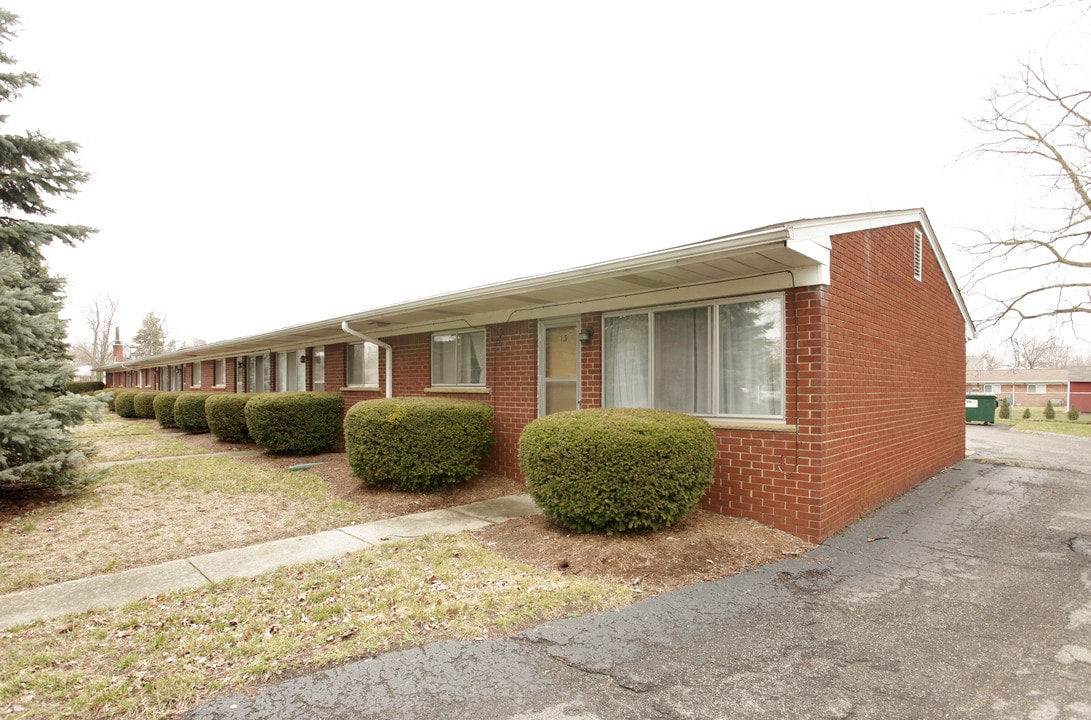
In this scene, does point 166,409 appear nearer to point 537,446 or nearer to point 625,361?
point 625,361

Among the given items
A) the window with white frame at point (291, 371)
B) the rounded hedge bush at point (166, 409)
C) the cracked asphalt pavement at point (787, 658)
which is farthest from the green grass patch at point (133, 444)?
the cracked asphalt pavement at point (787, 658)

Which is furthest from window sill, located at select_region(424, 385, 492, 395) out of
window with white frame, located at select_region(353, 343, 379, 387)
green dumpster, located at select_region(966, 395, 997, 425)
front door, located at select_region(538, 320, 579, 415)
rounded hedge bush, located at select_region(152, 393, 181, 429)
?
green dumpster, located at select_region(966, 395, 997, 425)

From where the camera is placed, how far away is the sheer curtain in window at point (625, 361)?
22.2 feet

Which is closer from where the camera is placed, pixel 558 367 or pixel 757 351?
pixel 757 351

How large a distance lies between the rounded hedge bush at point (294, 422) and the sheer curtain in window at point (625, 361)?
278 inches

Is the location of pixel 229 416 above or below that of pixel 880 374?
below

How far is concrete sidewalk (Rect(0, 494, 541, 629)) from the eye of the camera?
402cm

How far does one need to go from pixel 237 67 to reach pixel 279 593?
1228cm

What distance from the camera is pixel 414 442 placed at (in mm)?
7445

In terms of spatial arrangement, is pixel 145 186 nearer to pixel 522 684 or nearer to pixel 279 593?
pixel 279 593

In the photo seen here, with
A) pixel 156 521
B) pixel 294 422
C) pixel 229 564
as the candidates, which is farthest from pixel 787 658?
pixel 294 422

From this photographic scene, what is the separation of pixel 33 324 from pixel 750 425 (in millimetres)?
8624

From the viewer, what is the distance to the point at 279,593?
13.5ft

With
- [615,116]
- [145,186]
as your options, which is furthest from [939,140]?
[145,186]
